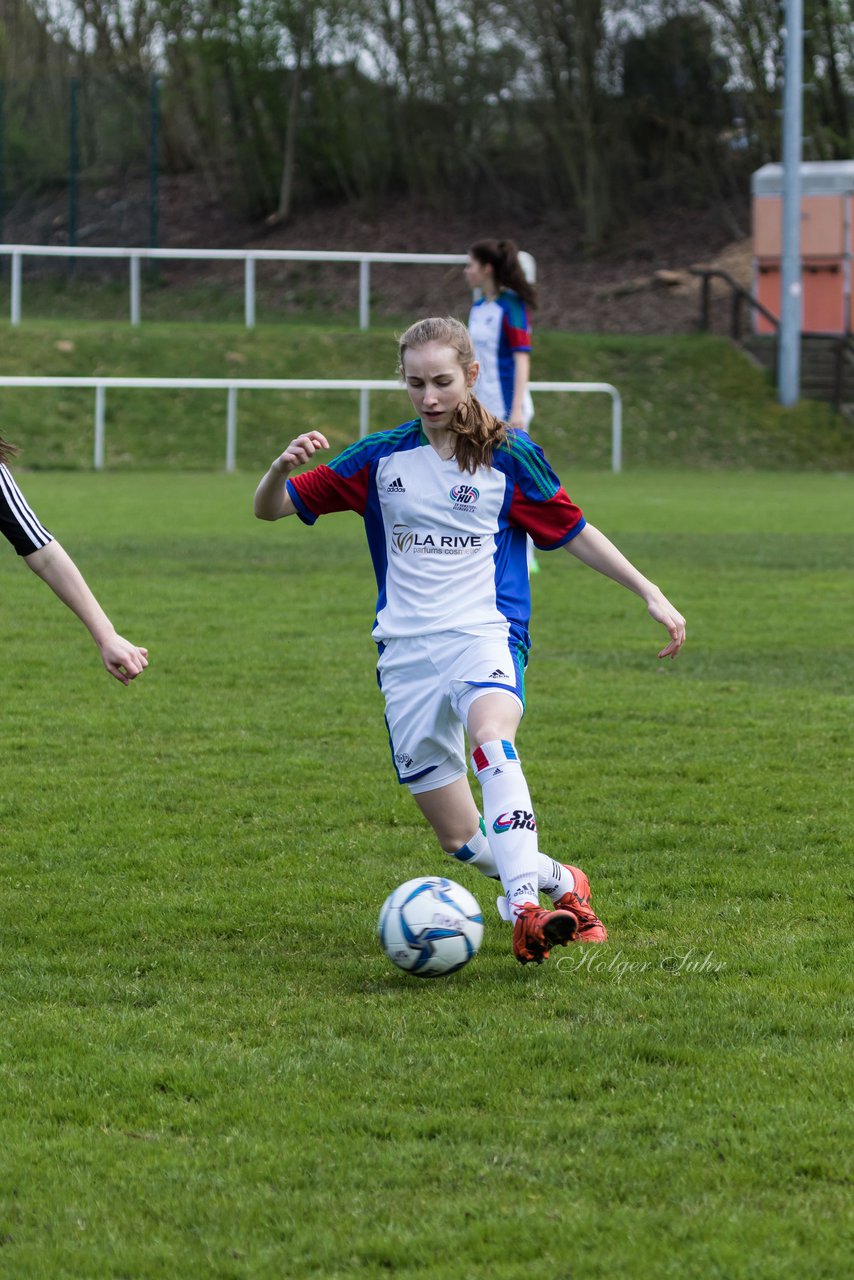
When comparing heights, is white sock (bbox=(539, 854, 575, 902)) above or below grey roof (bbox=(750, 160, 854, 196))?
below

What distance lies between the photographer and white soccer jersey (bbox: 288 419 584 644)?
4.32 metres

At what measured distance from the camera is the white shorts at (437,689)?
4.19 meters

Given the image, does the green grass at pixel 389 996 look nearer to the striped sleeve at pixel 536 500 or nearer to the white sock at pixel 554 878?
the white sock at pixel 554 878

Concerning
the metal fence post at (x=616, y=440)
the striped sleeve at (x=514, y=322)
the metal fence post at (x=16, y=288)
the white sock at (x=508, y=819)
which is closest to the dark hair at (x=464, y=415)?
the white sock at (x=508, y=819)

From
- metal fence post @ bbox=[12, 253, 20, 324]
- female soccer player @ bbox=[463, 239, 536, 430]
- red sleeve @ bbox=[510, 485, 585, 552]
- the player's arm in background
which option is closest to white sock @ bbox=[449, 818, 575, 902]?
red sleeve @ bbox=[510, 485, 585, 552]

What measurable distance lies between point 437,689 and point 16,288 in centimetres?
2307

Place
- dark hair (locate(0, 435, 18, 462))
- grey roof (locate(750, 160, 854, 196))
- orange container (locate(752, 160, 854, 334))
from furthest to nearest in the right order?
orange container (locate(752, 160, 854, 334)) < grey roof (locate(750, 160, 854, 196)) < dark hair (locate(0, 435, 18, 462))

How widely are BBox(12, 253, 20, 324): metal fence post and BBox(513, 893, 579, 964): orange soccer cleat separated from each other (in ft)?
74.7

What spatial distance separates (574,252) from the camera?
34062mm

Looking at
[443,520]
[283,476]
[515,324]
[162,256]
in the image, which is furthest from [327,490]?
[162,256]

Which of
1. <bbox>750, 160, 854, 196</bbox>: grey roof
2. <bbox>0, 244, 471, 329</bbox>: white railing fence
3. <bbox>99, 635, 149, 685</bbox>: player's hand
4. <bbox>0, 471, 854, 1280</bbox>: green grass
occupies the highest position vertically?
<bbox>750, 160, 854, 196</bbox>: grey roof

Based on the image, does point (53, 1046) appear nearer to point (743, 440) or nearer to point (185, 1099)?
point (185, 1099)

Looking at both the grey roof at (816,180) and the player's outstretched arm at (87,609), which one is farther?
the grey roof at (816,180)

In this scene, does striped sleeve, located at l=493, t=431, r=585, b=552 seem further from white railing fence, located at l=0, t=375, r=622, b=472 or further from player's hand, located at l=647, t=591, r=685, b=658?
white railing fence, located at l=0, t=375, r=622, b=472
